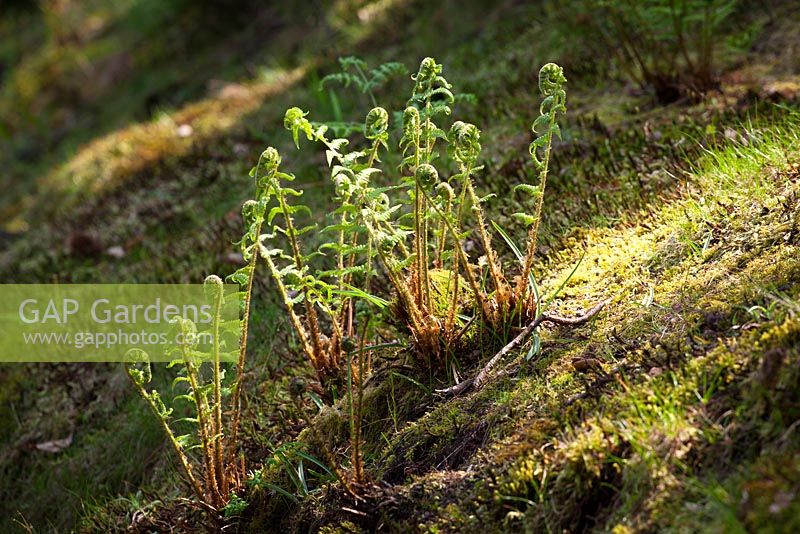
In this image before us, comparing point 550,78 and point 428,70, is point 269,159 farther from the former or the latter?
point 550,78

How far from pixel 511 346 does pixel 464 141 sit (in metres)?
0.83

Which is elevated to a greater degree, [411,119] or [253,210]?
[411,119]

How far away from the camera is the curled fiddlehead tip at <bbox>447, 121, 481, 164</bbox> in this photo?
2.82 m

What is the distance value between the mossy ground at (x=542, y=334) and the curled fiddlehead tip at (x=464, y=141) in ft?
2.69

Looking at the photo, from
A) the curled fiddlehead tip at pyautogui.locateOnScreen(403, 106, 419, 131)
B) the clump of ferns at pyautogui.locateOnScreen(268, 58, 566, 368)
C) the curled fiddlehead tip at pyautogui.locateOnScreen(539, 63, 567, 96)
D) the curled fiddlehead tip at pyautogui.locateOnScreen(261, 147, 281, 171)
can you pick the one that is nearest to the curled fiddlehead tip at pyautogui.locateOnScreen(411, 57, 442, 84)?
the clump of ferns at pyautogui.locateOnScreen(268, 58, 566, 368)

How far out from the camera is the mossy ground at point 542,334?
91.4 inches

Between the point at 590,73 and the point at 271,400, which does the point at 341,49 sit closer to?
the point at 590,73

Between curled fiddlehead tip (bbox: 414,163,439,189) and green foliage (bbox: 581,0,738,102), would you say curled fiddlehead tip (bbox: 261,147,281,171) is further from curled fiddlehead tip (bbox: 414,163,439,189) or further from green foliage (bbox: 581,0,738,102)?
green foliage (bbox: 581,0,738,102)

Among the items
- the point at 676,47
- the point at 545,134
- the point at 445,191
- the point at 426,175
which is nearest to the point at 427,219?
the point at 445,191

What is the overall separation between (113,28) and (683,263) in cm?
1400

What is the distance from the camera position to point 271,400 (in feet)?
12.9

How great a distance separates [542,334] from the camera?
3193 millimetres

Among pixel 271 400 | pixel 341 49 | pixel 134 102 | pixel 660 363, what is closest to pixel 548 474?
pixel 660 363

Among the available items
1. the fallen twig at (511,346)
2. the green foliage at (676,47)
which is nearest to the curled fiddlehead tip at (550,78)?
the fallen twig at (511,346)
